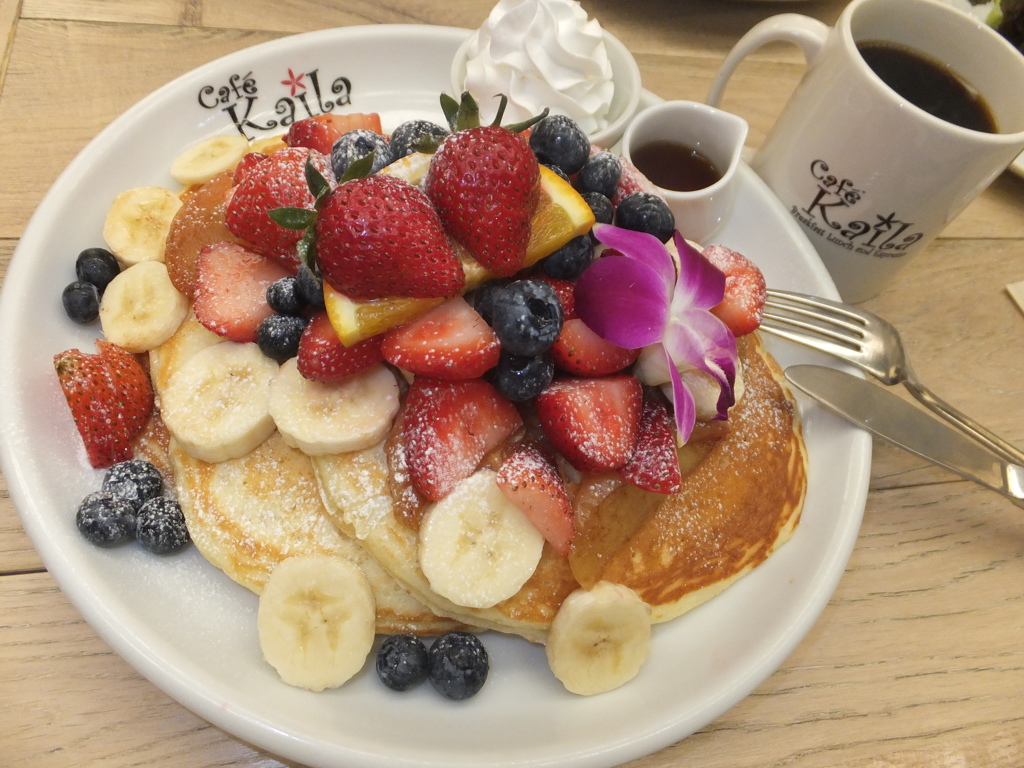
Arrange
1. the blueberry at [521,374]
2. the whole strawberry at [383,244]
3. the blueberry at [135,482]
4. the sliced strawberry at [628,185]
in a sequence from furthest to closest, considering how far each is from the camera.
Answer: the sliced strawberry at [628,185] < the blueberry at [135,482] < the blueberry at [521,374] < the whole strawberry at [383,244]

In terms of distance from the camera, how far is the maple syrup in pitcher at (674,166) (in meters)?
1.49

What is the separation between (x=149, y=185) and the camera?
1.47m

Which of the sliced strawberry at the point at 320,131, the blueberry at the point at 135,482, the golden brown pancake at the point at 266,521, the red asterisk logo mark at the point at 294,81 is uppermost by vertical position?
the sliced strawberry at the point at 320,131

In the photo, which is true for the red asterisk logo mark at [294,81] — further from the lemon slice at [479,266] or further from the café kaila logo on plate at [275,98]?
the lemon slice at [479,266]

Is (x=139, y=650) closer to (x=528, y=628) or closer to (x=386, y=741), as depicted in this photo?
(x=386, y=741)

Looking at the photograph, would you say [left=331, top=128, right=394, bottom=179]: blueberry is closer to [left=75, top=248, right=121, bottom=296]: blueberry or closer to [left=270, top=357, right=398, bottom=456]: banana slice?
[left=270, top=357, right=398, bottom=456]: banana slice

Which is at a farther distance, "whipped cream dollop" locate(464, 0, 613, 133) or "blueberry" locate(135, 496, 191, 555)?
"whipped cream dollop" locate(464, 0, 613, 133)

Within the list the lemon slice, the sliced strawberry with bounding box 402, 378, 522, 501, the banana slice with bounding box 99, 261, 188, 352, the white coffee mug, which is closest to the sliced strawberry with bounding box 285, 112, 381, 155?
the banana slice with bounding box 99, 261, 188, 352

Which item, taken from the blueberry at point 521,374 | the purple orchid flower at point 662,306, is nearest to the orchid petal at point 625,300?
the purple orchid flower at point 662,306

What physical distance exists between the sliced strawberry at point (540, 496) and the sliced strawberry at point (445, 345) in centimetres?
16

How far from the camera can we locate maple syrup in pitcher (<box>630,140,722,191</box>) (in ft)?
4.88

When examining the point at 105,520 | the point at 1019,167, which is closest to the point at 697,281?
the point at 105,520

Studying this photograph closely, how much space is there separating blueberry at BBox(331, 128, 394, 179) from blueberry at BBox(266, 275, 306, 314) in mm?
206

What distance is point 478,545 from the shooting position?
3.36ft
